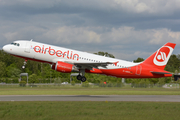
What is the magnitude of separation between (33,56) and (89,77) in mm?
95055

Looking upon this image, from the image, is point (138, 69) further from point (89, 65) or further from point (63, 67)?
point (63, 67)

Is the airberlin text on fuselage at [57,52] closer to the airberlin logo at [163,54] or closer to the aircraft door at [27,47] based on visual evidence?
the aircraft door at [27,47]

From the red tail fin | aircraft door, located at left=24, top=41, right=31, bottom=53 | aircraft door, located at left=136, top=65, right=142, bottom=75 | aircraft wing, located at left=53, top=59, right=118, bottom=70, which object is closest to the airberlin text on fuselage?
aircraft wing, located at left=53, top=59, right=118, bottom=70

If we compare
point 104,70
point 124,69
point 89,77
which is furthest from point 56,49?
point 89,77

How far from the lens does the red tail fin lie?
2067 inches

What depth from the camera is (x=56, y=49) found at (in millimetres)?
44656

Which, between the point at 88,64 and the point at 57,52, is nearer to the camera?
the point at 57,52

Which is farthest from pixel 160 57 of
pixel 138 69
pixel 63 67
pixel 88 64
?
pixel 63 67

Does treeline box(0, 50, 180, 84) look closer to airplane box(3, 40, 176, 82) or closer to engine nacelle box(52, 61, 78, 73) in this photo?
airplane box(3, 40, 176, 82)

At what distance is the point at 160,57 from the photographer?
53188 mm

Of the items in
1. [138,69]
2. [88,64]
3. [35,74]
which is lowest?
[138,69]

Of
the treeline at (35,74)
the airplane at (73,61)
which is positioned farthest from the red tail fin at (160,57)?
the treeline at (35,74)
